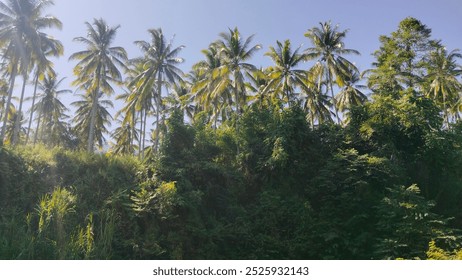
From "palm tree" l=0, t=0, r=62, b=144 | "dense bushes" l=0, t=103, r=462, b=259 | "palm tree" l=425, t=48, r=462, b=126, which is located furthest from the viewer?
"palm tree" l=425, t=48, r=462, b=126

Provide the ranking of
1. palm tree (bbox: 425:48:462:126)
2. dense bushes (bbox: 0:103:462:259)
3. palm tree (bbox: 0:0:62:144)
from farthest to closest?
palm tree (bbox: 425:48:462:126) < palm tree (bbox: 0:0:62:144) < dense bushes (bbox: 0:103:462:259)

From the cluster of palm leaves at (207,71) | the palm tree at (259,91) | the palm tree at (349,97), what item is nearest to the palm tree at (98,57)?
the cluster of palm leaves at (207,71)

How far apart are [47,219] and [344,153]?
1374 cm

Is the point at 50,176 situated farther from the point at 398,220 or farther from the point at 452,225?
the point at 452,225

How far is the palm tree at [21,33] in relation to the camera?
26078 mm

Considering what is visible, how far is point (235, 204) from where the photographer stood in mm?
19047

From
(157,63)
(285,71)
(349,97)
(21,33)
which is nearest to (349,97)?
(349,97)

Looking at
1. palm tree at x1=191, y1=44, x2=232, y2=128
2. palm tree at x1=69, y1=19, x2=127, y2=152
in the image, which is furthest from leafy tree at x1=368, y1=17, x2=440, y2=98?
palm tree at x1=69, y1=19, x2=127, y2=152

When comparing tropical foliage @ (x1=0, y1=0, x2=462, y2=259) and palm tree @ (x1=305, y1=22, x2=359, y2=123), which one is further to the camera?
palm tree @ (x1=305, y1=22, x2=359, y2=123)

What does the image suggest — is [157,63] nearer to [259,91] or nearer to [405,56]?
[259,91]

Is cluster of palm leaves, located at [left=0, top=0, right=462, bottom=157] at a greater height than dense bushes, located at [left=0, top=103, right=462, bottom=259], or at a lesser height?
greater

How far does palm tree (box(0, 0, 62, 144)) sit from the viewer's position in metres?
26.1

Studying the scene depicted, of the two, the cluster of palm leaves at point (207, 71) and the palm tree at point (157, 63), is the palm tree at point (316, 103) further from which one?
the palm tree at point (157, 63)

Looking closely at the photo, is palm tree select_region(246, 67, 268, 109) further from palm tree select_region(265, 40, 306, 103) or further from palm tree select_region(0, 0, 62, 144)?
palm tree select_region(0, 0, 62, 144)
